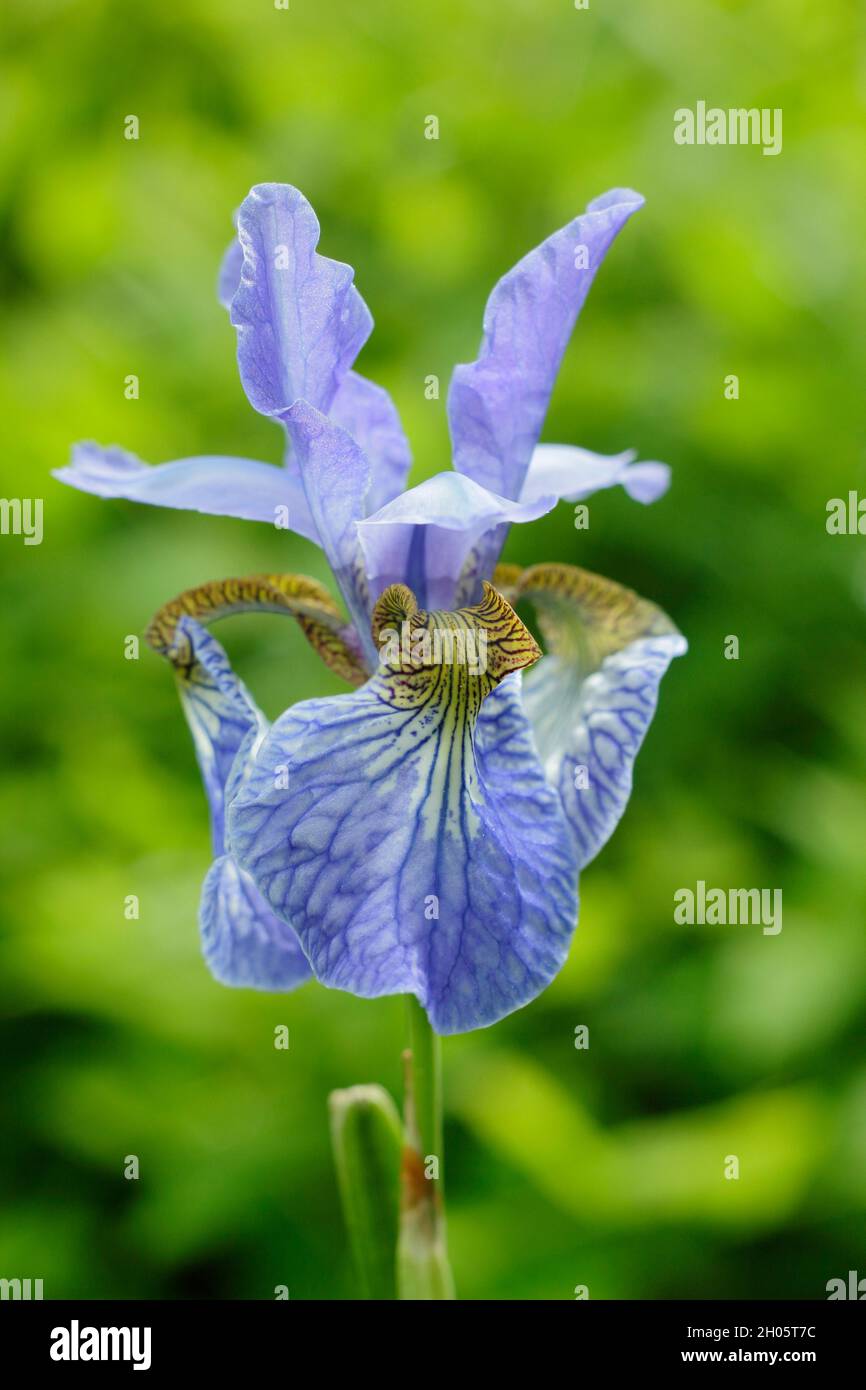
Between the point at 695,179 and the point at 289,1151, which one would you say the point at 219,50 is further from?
the point at 289,1151

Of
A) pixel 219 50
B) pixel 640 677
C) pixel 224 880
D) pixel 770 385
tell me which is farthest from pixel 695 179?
pixel 224 880
